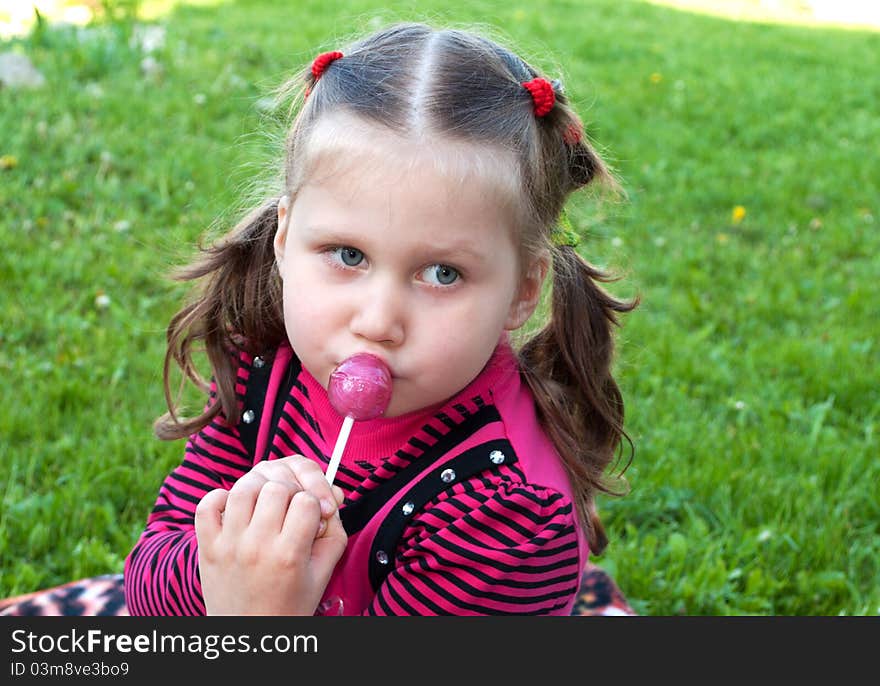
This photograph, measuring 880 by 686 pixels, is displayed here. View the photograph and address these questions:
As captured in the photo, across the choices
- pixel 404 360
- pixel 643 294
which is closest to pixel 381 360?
pixel 404 360

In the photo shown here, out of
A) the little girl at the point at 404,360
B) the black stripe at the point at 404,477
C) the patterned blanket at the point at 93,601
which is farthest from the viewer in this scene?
the patterned blanket at the point at 93,601

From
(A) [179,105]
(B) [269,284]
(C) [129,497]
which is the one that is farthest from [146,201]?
(B) [269,284]

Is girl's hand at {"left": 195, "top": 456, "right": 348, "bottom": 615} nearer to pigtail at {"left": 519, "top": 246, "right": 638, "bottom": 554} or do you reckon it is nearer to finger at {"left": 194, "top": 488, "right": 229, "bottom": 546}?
finger at {"left": 194, "top": 488, "right": 229, "bottom": 546}

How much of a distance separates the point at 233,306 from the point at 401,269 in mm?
641

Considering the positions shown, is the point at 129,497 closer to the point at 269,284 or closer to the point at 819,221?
the point at 269,284

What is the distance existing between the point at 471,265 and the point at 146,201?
3197 mm

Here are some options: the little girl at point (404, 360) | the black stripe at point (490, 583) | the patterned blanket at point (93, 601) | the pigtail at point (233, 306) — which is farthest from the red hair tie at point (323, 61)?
the patterned blanket at point (93, 601)

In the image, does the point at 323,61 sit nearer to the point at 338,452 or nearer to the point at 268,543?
the point at 338,452

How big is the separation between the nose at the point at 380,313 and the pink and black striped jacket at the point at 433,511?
0.27 meters

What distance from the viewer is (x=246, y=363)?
2.17 m

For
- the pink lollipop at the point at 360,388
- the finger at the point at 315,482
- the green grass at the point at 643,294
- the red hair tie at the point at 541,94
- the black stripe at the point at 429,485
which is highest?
the red hair tie at the point at 541,94

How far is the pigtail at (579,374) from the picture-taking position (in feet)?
6.82

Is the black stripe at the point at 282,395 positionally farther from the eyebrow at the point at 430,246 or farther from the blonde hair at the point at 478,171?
the eyebrow at the point at 430,246

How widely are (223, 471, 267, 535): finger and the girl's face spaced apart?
0.24m
